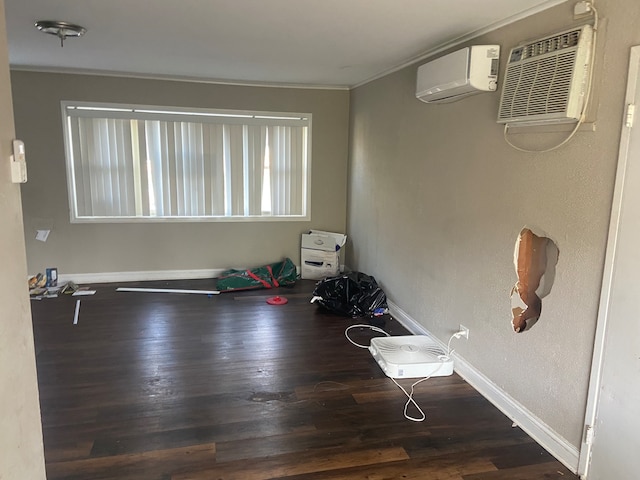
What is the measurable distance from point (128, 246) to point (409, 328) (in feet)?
10.8

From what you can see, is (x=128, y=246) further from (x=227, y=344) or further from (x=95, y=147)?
(x=227, y=344)

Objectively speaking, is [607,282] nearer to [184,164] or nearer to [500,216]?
[500,216]

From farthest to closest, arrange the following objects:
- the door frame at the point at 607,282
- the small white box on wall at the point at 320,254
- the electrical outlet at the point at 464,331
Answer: the small white box on wall at the point at 320,254 < the electrical outlet at the point at 464,331 < the door frame at the point at 607,282

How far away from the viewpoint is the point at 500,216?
2656 millimetres

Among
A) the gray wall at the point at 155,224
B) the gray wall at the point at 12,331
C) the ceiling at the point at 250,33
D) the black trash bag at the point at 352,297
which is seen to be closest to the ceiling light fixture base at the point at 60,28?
the ceiling at the point at 250,33

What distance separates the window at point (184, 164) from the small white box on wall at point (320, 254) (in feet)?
1.11

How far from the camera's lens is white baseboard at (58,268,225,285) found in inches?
198

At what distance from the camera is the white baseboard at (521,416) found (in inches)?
86.4

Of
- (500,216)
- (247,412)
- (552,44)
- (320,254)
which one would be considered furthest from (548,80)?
(320,254)

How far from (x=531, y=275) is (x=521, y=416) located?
79 centimetres

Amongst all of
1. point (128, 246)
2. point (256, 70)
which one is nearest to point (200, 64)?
point (256, 70)

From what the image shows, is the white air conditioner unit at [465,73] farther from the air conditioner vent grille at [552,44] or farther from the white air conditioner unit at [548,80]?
the air conditioner vent grille at [552,44]

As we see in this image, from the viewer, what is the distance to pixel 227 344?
350 cm

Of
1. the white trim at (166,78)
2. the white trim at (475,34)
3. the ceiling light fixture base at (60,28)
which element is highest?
the white trim at (166,78)
